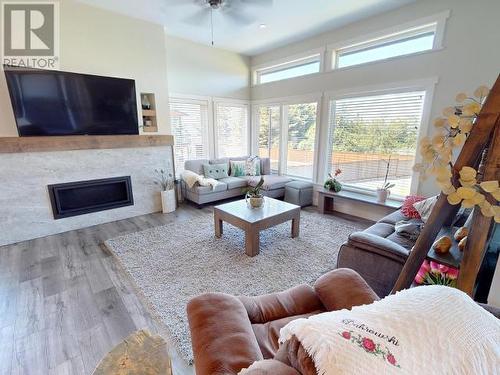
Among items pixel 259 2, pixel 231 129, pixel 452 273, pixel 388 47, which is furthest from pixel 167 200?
pixel 388 47

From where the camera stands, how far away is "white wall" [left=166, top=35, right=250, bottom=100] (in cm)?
439

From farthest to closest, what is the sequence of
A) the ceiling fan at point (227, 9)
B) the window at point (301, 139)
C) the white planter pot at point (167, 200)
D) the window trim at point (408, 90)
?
the window at point (301, 139)
the white planter pot at point (167, 200)
the window trim at point (408, 90)
the ceiling fan at point (227, 9)

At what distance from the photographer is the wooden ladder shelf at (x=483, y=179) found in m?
0.65

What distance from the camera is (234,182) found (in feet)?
15.0

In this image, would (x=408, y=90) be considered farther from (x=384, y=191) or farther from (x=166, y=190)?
(x=166, y=190)

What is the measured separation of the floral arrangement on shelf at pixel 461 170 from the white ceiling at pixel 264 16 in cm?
265

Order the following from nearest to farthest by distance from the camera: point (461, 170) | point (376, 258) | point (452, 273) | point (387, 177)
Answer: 1. point (461, 170)
2. point (452, 273)
3. point (376, 258)
4. point (387, 177)

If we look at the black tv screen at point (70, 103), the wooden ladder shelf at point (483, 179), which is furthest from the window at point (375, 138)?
the black tv screen at point (70, 103)

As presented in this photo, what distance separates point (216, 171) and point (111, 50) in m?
2.52

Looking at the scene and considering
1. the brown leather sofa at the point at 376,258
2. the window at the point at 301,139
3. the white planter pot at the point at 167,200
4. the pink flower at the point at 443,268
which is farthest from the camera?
the window at the point at 301,139

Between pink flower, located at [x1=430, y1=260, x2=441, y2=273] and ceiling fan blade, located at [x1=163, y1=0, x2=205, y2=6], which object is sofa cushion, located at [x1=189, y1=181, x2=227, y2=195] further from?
pink flower, located at [x1=430, y1=260, x2=441, y2=273]

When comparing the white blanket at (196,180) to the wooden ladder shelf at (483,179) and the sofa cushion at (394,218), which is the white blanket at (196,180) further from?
the wooden ladder shelf at (483,179)

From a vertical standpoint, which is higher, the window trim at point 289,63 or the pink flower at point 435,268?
the window trim at point 289,63

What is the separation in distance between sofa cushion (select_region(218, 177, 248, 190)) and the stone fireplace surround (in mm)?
1378
